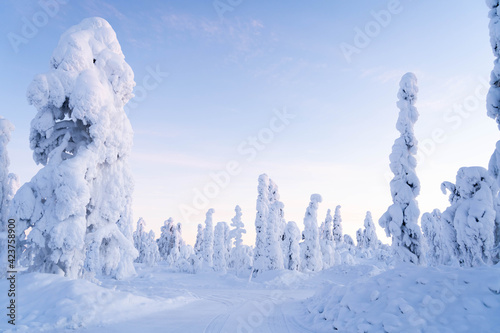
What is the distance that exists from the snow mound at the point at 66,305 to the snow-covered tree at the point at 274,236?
2449 centimetres

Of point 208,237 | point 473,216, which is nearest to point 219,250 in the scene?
point 208,237

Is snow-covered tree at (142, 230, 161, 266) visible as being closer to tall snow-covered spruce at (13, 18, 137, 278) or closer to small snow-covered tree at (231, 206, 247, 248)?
small snow-covered tree at (231, 206, 247, 248)

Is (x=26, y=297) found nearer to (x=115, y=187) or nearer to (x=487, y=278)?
(x=115, y=187)

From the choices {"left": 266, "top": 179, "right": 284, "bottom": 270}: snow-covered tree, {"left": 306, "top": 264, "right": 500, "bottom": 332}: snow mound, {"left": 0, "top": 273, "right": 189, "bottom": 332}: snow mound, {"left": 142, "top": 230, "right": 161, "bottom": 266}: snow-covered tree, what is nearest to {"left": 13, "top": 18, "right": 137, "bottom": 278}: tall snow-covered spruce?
{"left": 0, "top": 273, "right": 189, "bottom": 332}: snow mound

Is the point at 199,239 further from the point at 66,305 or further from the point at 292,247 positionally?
the point at 66,305

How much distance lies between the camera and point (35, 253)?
12648 mm

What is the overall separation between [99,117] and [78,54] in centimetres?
340

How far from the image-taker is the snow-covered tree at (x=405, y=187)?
16312 millimetres

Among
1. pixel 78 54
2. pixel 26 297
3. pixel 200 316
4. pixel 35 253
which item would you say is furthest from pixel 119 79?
pixel 200 316

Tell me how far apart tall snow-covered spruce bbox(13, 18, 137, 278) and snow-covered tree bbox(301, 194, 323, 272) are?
28294 mm

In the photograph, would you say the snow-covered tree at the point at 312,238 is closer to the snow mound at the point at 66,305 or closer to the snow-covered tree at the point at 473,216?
the snow-covered tree at the point at 473,216

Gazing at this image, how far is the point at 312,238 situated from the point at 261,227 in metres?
7.80

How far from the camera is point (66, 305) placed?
9.19 meters

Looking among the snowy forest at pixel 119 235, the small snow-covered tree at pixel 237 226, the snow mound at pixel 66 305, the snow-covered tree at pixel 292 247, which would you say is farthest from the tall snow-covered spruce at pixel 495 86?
the small snow-covered tree at pixel 237 226
